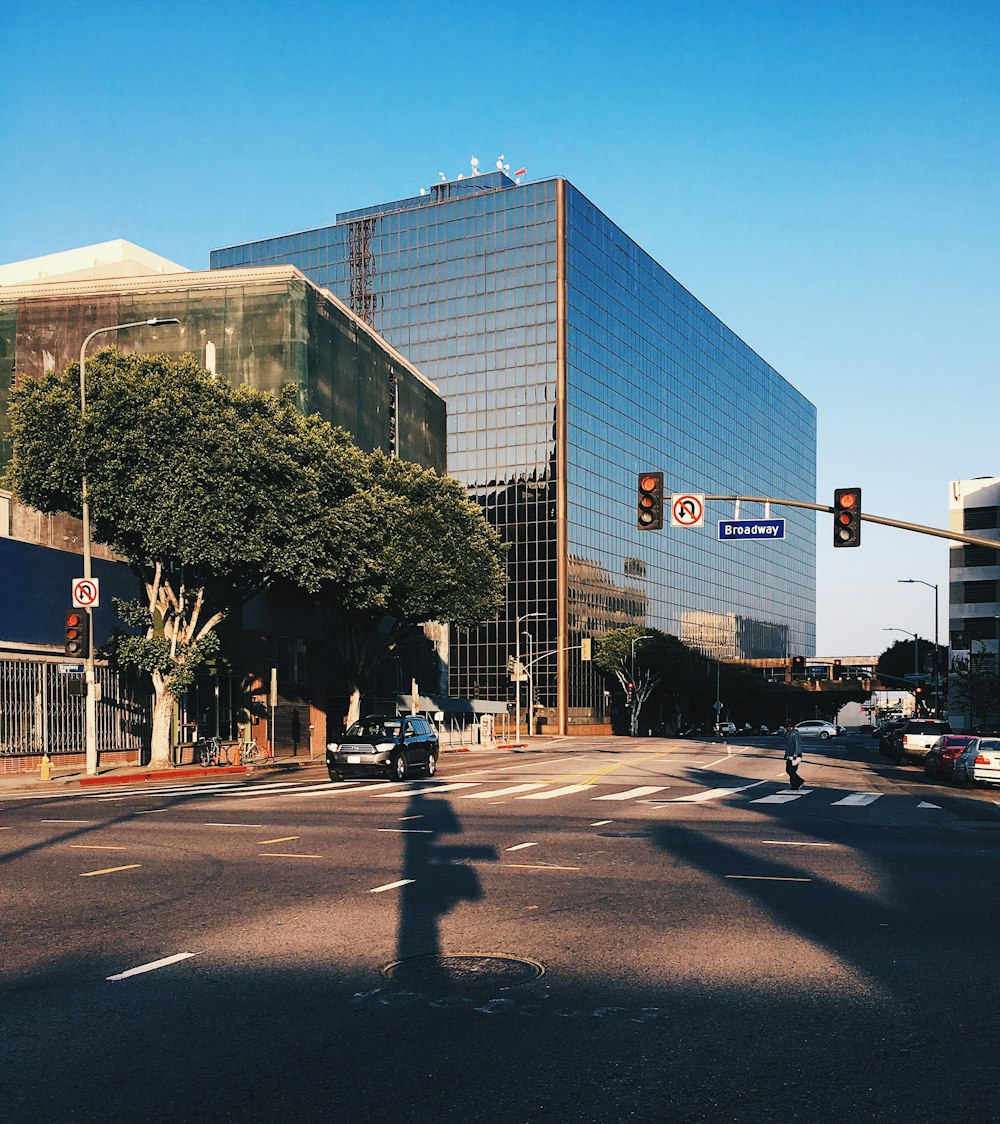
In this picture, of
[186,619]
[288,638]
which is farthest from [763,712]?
[186,619]

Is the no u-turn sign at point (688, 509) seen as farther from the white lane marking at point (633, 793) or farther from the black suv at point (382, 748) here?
the black suv at point (382, 748)

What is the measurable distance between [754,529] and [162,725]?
2040 centimetres

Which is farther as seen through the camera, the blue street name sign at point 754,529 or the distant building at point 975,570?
the distant building at point 975,570

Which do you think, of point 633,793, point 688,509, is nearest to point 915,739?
point 633,793

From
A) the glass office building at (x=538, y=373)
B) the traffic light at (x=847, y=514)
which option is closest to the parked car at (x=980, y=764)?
the traffic light at (x=847, y=514)

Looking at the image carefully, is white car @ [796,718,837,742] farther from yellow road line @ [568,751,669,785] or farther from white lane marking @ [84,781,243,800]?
white lane marking @ [84,781,243,800]

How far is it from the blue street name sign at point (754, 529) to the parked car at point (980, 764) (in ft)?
29.7

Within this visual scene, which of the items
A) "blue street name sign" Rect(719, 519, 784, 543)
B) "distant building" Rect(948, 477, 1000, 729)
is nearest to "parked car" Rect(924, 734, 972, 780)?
"blue street name sign" Rect(719, 519, 784, 543)

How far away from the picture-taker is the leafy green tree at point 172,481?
118 feet

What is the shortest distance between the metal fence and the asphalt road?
21.2 metres

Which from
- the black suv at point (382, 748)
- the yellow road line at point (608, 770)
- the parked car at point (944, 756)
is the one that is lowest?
the yellow road line at point (608, 770)

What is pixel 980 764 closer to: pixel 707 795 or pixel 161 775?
pixel 707 795

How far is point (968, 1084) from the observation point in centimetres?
608

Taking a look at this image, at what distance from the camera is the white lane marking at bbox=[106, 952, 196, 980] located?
846cm
